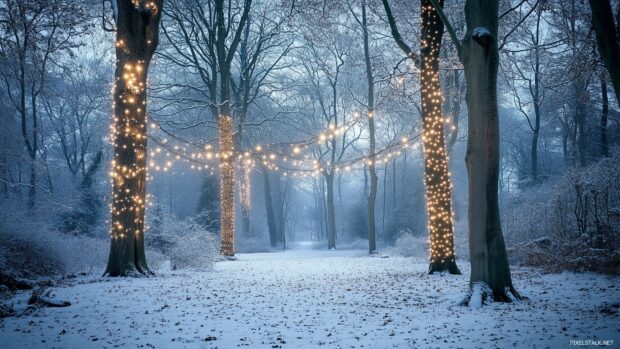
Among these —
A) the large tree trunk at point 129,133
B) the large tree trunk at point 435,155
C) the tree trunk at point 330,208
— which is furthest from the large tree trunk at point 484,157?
the tree trunk at point 330,208

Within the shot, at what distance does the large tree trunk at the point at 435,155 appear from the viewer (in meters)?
9.23

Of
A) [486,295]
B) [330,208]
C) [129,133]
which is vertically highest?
[129,133]

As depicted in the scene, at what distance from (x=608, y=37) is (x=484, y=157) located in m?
2.23

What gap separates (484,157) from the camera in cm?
552

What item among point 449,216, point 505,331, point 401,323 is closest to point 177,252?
point 449,216

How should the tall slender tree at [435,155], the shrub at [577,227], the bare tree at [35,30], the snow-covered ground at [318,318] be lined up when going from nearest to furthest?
1. the snow-covered ground at [318,318]
2. the shrub at [577,227]
3. the tall slender tree at [435,155]
4. the bare tree at [35,30]

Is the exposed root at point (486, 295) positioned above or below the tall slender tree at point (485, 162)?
below

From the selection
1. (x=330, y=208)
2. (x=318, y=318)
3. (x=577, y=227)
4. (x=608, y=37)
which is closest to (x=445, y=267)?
(x=577, y=227)

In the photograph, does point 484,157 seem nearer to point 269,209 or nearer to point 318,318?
point 318,318

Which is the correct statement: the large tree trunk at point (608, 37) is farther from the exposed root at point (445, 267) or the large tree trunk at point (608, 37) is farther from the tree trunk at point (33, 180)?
the tree trunk at point (33, 180)

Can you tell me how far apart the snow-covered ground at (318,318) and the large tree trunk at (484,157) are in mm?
513

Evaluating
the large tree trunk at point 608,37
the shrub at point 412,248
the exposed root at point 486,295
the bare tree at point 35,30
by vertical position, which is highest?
the bare tree at point 35,30

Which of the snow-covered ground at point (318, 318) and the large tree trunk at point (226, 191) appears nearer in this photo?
the snow-covered ground at point (318, 318)

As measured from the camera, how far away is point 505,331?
392 cm
